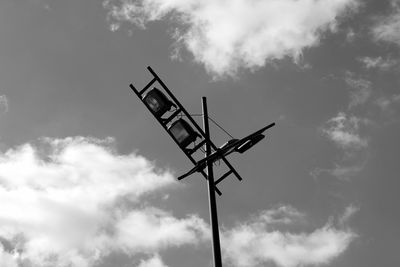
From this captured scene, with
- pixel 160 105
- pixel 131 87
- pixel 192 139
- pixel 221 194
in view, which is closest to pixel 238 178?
pixel 221 194

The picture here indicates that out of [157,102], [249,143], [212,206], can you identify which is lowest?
[212,206]

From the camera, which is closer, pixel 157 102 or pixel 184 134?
pixel 184 134

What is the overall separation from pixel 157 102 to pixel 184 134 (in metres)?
0.88

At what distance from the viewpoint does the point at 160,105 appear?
10.1 m

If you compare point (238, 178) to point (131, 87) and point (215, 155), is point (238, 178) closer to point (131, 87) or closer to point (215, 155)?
point (215, 155)

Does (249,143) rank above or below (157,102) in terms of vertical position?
below

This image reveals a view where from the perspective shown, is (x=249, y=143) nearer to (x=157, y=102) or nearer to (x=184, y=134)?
(x=184, y=134)

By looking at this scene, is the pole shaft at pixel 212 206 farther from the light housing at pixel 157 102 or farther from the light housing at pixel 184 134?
the light housing at pixel 157 102

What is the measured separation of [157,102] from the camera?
10.1m

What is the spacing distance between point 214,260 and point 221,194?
1.78 m

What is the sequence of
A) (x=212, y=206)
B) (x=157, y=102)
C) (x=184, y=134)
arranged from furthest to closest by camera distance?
1. (x=157, y=102)
2. (x=184, y=134)
3. (x=212, y=206)

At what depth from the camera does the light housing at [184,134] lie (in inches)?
383

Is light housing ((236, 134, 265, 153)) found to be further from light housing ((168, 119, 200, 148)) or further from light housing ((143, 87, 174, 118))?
light housing ((143, 87, 174, 118))

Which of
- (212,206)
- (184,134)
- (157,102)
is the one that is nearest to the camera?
(212,206)
